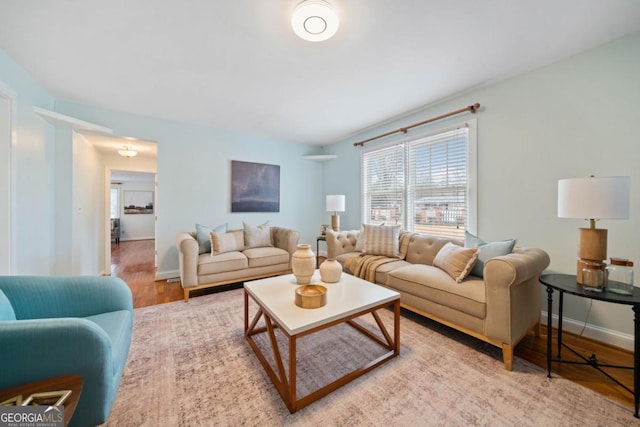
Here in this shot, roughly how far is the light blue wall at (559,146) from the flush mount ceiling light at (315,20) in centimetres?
202

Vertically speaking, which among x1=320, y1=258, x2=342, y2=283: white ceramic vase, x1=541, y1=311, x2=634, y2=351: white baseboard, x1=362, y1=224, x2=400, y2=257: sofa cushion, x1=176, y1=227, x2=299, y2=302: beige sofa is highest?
x1=362, y1=224, x2=400, y2=257: sofa cushion

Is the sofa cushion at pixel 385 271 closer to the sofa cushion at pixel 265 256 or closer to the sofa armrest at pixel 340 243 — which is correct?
the sofa armrest at pixel 340 243

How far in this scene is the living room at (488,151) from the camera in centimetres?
190

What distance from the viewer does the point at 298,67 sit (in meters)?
2.25

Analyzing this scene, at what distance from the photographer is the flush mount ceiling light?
151cm

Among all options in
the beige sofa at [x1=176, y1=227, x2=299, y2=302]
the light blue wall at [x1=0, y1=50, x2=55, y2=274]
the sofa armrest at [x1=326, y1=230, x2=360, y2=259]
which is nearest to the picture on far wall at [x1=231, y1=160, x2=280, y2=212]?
the beige sofa at [x1=176, y1=227, x2=299, y2=302]

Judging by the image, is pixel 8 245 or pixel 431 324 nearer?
pixel 8 245

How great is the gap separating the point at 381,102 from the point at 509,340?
9.12 feet

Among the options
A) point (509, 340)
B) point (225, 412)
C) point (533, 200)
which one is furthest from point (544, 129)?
point (225, 412)

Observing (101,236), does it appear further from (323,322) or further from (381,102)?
(381,102)

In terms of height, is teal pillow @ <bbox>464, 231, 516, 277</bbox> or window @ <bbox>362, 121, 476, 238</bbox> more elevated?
window @ <bbox>362, 121, 476, 238</bbox>

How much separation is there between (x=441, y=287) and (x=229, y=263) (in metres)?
2.49

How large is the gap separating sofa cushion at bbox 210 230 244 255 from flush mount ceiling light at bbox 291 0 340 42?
2.59 meters

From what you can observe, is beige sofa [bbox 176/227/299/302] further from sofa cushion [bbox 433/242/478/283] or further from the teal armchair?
sofa cushion [bbox 433/242/478/283]
